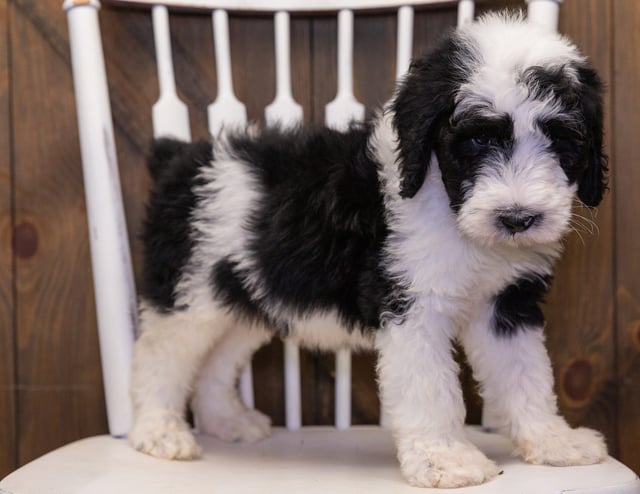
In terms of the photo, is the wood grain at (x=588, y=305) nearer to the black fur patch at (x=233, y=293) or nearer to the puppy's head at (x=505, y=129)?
the puppy's head at (x=505, y=129)

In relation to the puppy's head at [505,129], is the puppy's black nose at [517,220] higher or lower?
lower

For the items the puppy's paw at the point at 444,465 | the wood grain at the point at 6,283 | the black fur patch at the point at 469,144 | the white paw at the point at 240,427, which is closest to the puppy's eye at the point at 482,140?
the black fur patch at the point at 469,144

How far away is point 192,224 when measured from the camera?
1.65 metres

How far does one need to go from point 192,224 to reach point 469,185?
1.96 ft

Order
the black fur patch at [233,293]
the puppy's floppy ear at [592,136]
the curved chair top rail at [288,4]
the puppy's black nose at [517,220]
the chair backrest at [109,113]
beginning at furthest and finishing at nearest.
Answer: the curved chair top rail at [288,4], the chair backrest at [109,113], the black fur patch at [233,293], the puppy's floppy ear at [592,136], the puppy's black nose at [517,220]

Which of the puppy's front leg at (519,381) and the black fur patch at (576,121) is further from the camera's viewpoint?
the puppy's front leg at (519,381)

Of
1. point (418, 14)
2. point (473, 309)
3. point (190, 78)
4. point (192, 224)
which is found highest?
point (418, 14)

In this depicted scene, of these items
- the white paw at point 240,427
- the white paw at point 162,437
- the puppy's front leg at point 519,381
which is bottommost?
the white paw at point 240,427

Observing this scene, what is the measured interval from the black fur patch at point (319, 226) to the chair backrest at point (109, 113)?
19cm

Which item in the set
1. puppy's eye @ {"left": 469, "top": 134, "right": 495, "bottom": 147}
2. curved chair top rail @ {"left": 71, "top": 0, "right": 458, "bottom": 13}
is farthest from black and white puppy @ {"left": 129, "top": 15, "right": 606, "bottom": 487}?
curved chair top rail @ {"left": 71, "top": 0, "right": 458, "bottom": 13}

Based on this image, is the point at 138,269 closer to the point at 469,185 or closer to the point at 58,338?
the point at 58,338

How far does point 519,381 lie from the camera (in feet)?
4.99

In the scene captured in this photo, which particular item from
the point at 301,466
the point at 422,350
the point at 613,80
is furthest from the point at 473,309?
the point at 613,80

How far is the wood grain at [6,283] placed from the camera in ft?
6.72
